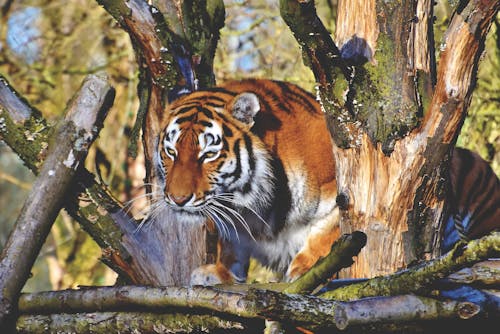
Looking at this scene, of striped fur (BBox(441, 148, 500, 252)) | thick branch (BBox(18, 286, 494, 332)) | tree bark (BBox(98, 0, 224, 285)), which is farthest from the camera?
striped fur (BBox(441, 148, 500, 252))

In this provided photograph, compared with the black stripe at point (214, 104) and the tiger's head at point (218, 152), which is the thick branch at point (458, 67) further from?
the black stripe at point (214, 104)

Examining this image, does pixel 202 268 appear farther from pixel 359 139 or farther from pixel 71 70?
pixel 71 70

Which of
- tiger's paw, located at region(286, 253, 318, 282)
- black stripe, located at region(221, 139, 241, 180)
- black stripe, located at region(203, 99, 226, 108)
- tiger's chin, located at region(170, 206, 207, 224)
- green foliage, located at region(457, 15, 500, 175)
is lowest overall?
tiger's paw, located at region(286, 253, 318, 282)

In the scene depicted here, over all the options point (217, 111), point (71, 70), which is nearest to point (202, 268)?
point (217, 111)

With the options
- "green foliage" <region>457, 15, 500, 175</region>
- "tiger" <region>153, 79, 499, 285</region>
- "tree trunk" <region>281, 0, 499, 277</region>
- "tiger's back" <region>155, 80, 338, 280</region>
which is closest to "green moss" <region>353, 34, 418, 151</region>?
"tree trunk" <region>281, 0, 499, 277</region>

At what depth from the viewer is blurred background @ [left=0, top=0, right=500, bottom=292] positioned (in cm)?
580

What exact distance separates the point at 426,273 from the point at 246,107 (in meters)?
1.63

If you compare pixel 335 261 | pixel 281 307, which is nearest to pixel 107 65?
pixel 335 261

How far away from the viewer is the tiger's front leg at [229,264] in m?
3.54

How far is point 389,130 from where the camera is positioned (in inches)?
114

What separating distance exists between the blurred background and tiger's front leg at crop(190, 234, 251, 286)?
2320mm

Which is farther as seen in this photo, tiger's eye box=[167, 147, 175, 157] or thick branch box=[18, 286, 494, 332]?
tiger's eye box=[167, 147, 175, 157]

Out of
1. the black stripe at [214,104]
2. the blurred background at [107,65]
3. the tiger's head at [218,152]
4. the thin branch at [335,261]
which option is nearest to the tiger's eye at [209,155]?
the tiger's head at [218,152]

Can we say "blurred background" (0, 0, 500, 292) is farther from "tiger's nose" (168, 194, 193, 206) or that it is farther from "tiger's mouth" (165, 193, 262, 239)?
"tiger's nose" (168, 194, 193, 206)
